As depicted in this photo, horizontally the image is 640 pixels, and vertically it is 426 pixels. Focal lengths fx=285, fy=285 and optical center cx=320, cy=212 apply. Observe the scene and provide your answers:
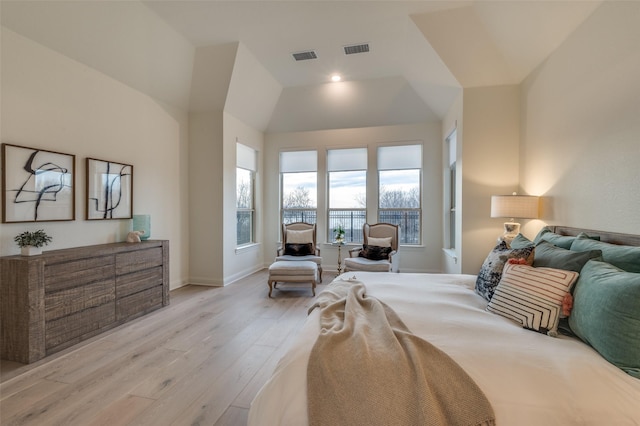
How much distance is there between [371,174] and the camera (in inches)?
223

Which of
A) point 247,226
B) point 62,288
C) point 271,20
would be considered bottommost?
point 62,288

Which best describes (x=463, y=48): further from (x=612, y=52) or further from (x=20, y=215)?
(x=20, y=215)

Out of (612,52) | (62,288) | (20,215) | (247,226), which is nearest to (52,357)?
(62,288)

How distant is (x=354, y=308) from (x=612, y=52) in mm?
2674

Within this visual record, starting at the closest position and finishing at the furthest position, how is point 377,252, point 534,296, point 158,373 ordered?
point 534,296 < point 158,373 < point 377,252

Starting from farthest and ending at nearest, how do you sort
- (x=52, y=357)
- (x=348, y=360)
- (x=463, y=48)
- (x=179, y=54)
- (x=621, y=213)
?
(x=179, y=54) → (x=463, y=48) → (x=52, y=357) → (x=621, y=213) → (x=348, y=360)

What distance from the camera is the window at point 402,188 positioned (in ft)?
18.0

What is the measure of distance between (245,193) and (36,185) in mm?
3185

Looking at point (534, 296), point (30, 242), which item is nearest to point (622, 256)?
point (534, 296)

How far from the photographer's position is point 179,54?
3.91 metres

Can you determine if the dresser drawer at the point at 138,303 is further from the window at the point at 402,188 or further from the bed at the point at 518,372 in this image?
the window at the point at 402,188

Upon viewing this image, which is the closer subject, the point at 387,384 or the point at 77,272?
the point at 387,384

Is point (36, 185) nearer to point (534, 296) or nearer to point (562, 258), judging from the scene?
point (534, 296)

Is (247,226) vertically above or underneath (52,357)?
above
